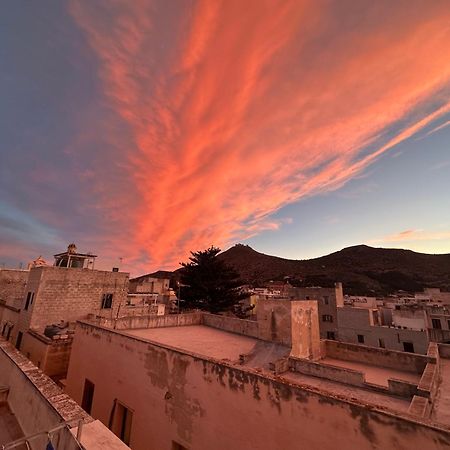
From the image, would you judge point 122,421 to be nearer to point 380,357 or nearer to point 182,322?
point 182,322

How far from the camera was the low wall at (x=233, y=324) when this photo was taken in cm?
1659

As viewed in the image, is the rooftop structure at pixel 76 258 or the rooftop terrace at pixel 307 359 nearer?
the rooftop terrace at pixel 307 359

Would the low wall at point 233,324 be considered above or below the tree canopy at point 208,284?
below

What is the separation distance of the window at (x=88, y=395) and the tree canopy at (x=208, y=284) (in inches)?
908

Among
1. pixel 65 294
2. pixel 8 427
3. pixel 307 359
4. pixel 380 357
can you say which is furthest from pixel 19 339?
pixel 380 357

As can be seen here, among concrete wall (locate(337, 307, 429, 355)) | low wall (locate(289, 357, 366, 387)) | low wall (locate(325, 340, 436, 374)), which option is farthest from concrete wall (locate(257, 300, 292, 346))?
concrete wall (locate(337, 307, 429, 355))

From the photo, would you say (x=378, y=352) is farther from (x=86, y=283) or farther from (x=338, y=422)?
(x=86, y=283)

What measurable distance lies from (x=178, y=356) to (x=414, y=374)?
10.3 m

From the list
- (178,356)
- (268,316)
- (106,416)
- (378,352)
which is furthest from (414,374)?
(106,416)

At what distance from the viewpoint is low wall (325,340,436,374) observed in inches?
467

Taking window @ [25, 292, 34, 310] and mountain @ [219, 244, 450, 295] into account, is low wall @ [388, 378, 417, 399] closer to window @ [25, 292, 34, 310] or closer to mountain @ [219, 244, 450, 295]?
window @ [25, 292, 34, 310]

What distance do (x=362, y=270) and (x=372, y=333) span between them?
244ft

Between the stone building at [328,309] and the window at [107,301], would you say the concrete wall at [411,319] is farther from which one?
the window at [107,301]

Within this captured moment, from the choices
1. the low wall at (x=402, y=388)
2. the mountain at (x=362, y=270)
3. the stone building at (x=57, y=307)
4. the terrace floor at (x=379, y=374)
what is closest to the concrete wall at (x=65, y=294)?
the stone building at (x=57, y=307)
